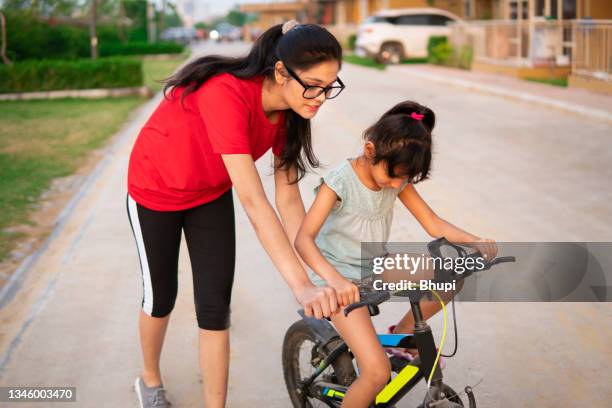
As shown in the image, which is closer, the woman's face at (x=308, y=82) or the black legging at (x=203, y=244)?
the woman's face at (x=308, y=82)

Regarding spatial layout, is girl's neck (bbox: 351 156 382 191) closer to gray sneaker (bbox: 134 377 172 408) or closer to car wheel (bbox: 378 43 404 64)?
gray sneaker (bbox: 134 377 172 408)

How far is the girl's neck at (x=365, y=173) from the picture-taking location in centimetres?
317

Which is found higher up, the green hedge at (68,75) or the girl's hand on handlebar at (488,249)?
the green hedge at (68,75)

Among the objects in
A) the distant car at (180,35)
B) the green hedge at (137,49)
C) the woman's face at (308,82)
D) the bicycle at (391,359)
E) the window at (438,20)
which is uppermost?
the distant car at (180,35)

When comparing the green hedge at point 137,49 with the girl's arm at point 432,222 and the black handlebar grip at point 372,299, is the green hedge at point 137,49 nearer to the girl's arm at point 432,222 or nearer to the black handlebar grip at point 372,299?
the girl's arm at point 432,222

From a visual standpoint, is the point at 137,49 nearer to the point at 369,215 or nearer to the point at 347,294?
the point at 369,215

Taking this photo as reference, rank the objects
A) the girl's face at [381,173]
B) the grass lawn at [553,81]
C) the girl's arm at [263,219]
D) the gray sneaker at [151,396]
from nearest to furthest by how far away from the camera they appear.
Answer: the girl's arm at [263,219]
the girl's face at [381,173]
the gray sneaker at [151,396]
the grass lawn at [553,81]

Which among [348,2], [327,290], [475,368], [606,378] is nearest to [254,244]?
[475,368]

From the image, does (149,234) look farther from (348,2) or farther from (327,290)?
(348,2)

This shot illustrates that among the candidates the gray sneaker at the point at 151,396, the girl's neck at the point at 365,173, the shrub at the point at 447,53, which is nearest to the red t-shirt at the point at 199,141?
the girl's neck at the point at 365,173

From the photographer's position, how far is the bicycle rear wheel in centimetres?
349

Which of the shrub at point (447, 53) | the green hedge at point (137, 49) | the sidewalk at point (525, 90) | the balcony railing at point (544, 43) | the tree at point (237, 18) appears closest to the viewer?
the sidewalk at point (525, 90)

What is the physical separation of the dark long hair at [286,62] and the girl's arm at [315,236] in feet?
0.94

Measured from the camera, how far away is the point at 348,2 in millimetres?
60531
